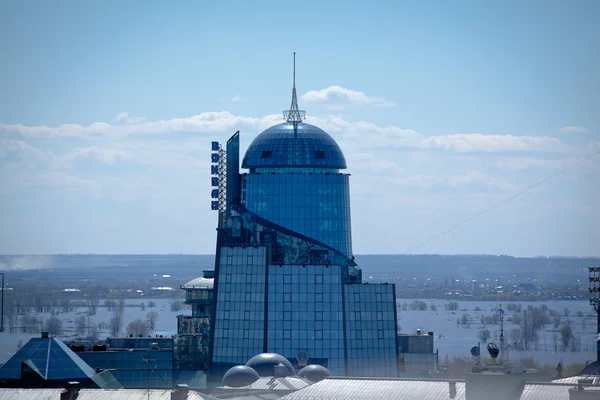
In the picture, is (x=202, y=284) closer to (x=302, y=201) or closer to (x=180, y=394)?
(x=302, y=201)

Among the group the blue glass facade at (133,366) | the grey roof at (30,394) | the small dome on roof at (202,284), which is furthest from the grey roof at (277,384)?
the small dome on roof at (202,284)

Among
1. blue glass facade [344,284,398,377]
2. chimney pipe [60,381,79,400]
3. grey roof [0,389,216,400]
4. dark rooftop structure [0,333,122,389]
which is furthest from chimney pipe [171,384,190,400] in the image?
blue glass facade [344,284,398,377]

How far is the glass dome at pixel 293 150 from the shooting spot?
192m

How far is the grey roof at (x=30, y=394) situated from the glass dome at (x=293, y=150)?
3159 inches

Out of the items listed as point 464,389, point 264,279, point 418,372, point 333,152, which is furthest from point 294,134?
point 464,389

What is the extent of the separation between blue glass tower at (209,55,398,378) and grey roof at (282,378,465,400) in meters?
54.0

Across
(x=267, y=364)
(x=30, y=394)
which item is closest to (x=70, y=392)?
(x=30, y=394)

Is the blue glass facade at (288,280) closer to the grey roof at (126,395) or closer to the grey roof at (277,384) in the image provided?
the grey roof at (277,384)

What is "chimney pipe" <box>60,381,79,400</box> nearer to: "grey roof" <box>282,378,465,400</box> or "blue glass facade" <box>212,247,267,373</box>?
"grey roof" <box>282,378,465,400</box>

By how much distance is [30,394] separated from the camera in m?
115

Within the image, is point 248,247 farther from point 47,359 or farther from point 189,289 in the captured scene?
point 47,359

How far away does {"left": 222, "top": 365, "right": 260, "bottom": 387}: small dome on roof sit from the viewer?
146 meters

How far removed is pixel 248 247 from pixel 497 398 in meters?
78.8

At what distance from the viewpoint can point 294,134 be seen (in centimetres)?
19225
